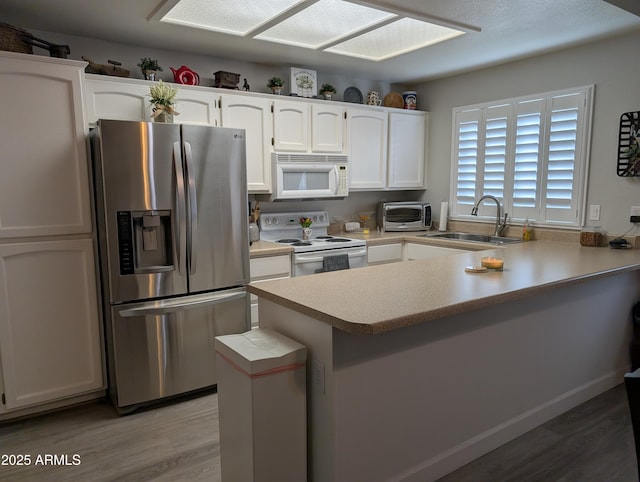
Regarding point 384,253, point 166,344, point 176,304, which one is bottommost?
point 166,344

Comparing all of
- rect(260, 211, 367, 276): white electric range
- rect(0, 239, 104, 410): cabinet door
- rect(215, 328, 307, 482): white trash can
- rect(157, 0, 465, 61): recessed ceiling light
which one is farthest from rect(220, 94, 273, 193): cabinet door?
rect(215, 328, 307, 482): white trash can

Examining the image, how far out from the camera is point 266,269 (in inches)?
137

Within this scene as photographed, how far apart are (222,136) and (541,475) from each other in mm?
2566

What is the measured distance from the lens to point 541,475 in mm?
2080

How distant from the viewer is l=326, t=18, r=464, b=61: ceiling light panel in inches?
113

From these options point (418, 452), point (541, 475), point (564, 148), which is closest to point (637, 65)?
point (564, 148)

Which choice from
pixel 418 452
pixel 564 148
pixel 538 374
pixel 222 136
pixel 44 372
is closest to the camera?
pixel 418 452

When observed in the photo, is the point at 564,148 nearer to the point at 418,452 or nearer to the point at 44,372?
the point at 418,452

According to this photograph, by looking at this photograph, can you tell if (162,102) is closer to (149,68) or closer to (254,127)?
(149,68)

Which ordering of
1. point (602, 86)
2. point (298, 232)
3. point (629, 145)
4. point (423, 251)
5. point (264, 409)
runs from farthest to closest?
point (298, 232), point (423, 251), point (602, 86), point (629, 145), point (264, 409)

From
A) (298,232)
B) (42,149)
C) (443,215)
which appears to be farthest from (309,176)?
(42,149)

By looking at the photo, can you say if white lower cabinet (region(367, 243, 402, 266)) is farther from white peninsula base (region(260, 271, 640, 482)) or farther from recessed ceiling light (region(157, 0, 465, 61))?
white peninsula base (region(260, 271, 640, 482))

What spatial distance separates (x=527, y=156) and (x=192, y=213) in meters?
2.83

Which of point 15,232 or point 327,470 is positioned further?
point 15,232
